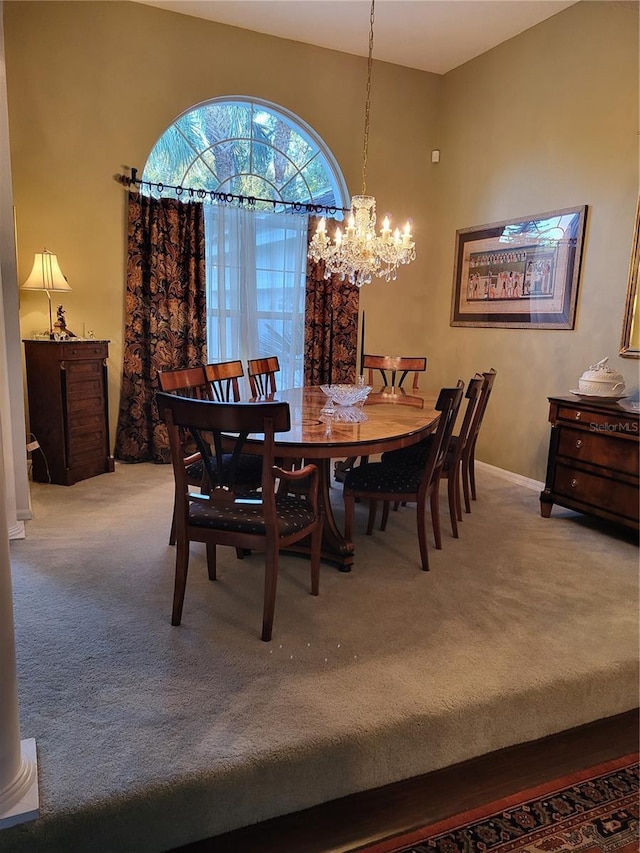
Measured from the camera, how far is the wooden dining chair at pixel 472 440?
11.2ft

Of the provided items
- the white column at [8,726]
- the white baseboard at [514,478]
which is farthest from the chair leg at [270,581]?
the white baseboard at [514,478]

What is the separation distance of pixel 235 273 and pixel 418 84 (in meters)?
2.50

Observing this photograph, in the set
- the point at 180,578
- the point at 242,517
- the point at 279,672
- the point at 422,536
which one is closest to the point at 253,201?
the point at 422,536

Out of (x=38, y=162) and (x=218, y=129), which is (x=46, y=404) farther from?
(x=218, y=129)

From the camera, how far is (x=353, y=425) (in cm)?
262

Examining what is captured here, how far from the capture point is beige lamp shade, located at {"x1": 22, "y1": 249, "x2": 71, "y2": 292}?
3703 mm

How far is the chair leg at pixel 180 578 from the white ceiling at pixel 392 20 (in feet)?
13.2

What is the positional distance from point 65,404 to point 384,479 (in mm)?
2310

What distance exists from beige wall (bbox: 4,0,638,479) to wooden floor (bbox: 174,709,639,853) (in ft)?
7.92

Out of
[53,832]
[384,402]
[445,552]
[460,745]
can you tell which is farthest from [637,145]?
[53,832]

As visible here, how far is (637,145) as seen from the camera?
342cm

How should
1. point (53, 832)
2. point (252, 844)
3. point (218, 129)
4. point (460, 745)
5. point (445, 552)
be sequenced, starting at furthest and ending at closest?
point (218, 129) → point (445, 552) → point (460, 745) → point (252, 844) → point (53, 832)

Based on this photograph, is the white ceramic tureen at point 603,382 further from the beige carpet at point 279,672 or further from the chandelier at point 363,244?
the chandelier at point 363,244

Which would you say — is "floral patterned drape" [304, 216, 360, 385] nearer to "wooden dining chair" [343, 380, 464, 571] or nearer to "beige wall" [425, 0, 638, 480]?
"beige wall" [425, 0, 638, 480]
